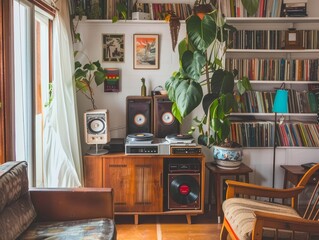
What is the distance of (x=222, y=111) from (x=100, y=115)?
1141mm

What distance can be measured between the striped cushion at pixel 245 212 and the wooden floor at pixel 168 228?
27.0 inches

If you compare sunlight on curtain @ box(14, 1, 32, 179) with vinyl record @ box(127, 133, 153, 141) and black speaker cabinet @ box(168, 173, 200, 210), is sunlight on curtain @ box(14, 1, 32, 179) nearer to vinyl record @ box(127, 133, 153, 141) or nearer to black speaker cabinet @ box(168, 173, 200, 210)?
vinyl record @ box(127, 133, 153, 141)

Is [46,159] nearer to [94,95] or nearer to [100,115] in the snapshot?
[100,115]

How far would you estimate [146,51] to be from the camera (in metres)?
4.12

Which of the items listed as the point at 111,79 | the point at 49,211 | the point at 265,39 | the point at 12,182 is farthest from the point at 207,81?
the point at 12,182

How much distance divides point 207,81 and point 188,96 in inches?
19.7

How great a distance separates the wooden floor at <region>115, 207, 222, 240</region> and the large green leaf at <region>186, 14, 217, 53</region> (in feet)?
5.32

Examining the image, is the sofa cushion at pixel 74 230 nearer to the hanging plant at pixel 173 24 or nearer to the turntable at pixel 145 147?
the turntable at pixel 145 147

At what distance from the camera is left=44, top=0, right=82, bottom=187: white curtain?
11.5 feet

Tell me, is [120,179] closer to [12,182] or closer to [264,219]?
[12,182]

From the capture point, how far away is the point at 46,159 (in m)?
3.57

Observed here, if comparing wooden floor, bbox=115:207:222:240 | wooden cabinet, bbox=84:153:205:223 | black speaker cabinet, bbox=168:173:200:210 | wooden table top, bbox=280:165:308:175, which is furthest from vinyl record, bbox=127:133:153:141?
wooden table top, bbox=280:165:308:175

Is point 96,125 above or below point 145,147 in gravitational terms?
above

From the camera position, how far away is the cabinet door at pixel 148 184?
3.71m
